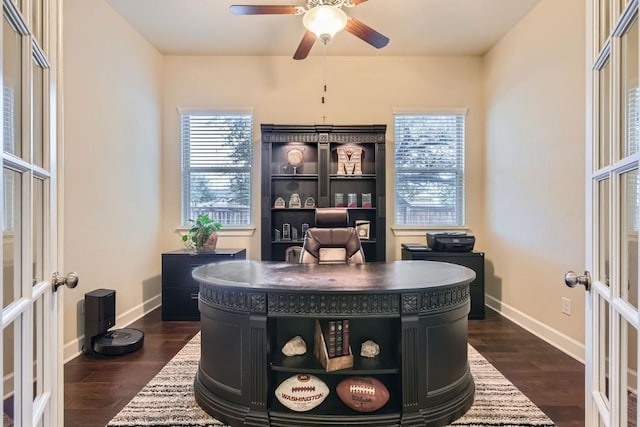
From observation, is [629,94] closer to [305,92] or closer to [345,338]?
[345,338]

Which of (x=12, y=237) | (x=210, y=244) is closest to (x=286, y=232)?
(x=210, y=244)

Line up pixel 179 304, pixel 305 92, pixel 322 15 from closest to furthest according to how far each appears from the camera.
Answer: pixel 322 15, pixel 179 304, pixel 305 92

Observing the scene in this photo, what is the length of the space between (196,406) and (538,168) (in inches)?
135

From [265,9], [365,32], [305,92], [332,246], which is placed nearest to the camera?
[265,9]

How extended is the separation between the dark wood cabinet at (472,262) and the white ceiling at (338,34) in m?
2.42

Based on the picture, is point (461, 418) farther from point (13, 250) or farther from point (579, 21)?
point (579, 21)

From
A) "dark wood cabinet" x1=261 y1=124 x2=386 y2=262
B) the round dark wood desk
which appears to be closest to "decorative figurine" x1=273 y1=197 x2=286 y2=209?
"dark wood cabinet" x1=261 y1=124 x2=386 y2=262

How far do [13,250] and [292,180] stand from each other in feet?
11.8

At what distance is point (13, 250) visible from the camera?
3.13 ft

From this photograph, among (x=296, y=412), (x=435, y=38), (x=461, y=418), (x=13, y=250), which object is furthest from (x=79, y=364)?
(x=435, y=38)

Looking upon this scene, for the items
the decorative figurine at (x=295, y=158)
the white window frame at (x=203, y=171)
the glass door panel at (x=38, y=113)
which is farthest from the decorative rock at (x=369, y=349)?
the white window frame at (x=203, y=171)

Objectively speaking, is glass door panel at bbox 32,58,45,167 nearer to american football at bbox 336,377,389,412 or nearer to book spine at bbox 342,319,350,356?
book spine at bbox 342,319,350,356

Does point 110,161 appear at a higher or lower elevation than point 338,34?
lower

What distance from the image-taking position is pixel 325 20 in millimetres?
2584
